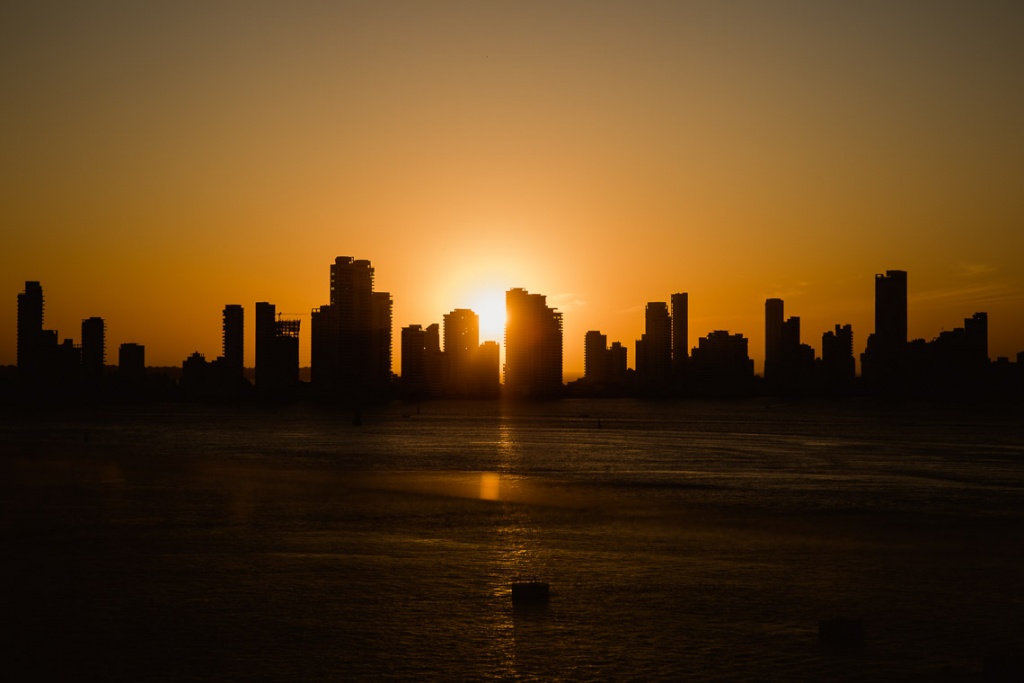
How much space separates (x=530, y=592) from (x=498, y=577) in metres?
3.74

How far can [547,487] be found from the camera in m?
62.6

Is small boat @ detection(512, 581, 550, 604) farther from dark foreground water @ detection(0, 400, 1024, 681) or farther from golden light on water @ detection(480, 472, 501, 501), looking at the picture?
golden light on water @ detection(480, 472, 501, 501)

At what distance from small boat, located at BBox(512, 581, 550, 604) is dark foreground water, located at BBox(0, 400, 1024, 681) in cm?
52

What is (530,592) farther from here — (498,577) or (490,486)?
(490,486)

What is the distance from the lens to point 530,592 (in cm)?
2547

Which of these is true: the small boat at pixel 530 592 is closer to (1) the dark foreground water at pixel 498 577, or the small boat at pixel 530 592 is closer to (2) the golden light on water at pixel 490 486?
(1) the dark foreground water at pixel 498 577

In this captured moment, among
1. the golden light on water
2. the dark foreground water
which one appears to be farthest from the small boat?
the golden light on water

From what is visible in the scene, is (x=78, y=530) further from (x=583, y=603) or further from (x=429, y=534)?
(x=583, y=603)

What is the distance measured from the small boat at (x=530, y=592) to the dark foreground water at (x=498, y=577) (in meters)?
0.52

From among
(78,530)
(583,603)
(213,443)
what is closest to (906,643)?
(583,603)

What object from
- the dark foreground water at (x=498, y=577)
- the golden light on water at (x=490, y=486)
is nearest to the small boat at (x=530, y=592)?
the dark foreground water at (x=498, y=577)

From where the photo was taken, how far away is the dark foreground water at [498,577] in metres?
20.1

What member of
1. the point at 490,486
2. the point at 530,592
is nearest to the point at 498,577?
the point at 530,592

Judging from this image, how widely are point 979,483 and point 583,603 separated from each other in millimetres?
51897
